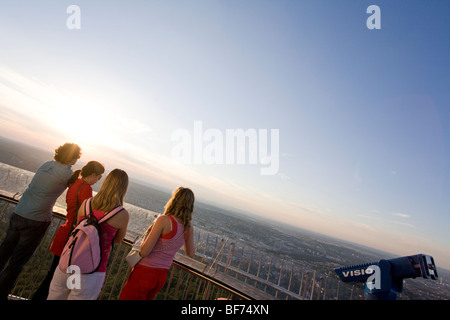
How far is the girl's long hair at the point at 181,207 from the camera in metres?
2.23

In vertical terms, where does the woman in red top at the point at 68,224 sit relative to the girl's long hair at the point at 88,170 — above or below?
below

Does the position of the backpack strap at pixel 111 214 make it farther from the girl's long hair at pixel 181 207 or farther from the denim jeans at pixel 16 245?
the denim jeans at pixel 16 245

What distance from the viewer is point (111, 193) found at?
209 centimetres

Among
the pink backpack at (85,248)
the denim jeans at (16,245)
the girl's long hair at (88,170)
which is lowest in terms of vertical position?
the denim jeans at (16,245)

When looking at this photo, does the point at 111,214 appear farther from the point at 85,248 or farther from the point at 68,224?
the point at 68,224

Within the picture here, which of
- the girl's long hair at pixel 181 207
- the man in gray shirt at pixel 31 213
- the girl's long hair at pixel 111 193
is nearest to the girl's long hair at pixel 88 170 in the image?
the man in gray shirt at pixel 31 213

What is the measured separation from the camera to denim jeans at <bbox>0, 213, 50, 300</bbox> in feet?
8.23

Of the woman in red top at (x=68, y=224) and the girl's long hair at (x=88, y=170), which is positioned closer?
the woman in red top at (x=68, y=224)

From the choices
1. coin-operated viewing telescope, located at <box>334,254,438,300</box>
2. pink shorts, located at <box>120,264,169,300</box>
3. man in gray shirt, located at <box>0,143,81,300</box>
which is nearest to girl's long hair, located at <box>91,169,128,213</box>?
pink shorts, located at <box>120,264,169,300</box>

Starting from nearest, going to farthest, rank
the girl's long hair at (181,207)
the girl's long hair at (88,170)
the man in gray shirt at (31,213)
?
the girl's long hair at (181,207) < the girl's long hair at (88,170) < the man in gray shirt at (31,213)

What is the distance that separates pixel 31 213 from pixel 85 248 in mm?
1391

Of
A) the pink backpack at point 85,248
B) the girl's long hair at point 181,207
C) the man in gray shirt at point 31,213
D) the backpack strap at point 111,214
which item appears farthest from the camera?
the man in gray shirt at point 31,213

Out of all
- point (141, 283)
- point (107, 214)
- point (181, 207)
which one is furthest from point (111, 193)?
point (141, 283)
